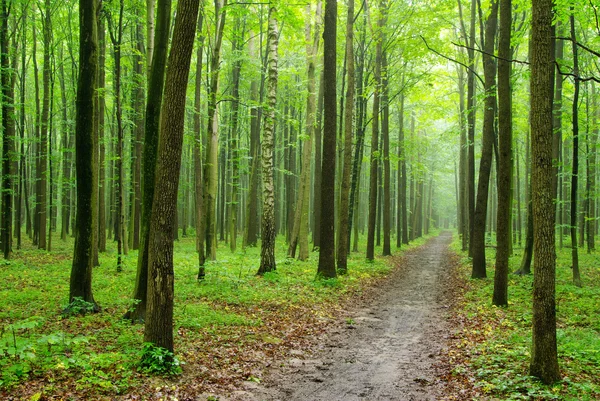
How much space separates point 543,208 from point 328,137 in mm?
8325

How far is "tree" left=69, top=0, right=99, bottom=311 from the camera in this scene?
7.69 metres

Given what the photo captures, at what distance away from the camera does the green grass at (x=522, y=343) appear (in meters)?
5.12

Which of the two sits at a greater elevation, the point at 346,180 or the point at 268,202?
the point at 346,180

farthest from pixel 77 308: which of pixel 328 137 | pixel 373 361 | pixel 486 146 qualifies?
pixel 486 146

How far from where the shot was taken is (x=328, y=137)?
13.0m

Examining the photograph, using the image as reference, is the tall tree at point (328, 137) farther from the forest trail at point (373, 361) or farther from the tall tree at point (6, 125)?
the tall tree at point (6, 125)

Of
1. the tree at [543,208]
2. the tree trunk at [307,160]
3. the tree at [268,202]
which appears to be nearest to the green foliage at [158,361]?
the tree at [543,208]

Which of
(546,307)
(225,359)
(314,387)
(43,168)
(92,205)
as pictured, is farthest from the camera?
(43,168)

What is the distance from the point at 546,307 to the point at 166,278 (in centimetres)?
516

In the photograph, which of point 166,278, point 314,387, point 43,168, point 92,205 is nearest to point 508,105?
point 314,387

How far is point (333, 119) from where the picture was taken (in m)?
12.9

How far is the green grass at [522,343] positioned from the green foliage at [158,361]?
4.17m

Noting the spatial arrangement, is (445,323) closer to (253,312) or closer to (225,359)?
(253,312)

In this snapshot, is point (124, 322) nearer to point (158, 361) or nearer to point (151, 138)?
point (158, 361)
